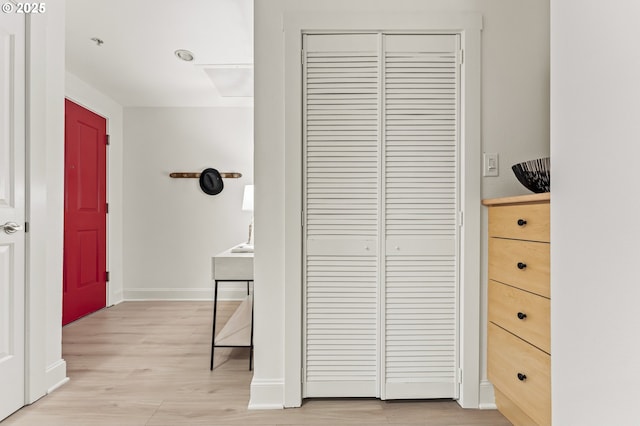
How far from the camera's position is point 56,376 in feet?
6.77

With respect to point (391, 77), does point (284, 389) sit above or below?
below

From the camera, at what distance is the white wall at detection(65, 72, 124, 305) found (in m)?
3.86

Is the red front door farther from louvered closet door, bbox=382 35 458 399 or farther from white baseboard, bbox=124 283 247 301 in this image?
louvered closet door, bbox=382 35 458 399

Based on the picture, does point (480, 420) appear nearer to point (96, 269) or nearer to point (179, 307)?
point (179, 307)

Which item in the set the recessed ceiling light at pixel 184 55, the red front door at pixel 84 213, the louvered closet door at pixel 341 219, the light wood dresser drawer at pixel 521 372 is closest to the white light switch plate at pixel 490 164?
the louvered closet door at pixel 341 219

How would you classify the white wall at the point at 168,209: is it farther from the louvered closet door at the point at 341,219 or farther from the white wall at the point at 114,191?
the louvered closet door at the point at 341,219

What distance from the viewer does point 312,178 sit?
191 centimetres

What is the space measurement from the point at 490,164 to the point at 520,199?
389mm

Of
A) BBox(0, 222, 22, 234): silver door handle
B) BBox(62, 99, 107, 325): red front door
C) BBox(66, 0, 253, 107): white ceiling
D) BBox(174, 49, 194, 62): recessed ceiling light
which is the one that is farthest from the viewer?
BBox(62, 99, 107, 325): red front door

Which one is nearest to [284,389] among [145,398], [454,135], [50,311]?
[145,398]

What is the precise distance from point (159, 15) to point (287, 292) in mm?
2191

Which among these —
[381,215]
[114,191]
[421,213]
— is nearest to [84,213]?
[114,191]

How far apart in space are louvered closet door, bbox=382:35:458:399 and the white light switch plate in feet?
0.50

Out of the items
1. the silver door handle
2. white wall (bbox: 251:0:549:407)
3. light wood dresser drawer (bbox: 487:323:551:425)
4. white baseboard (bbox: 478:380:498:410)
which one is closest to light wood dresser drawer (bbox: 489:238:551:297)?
white wall (bbox: 251:0:549:407)
